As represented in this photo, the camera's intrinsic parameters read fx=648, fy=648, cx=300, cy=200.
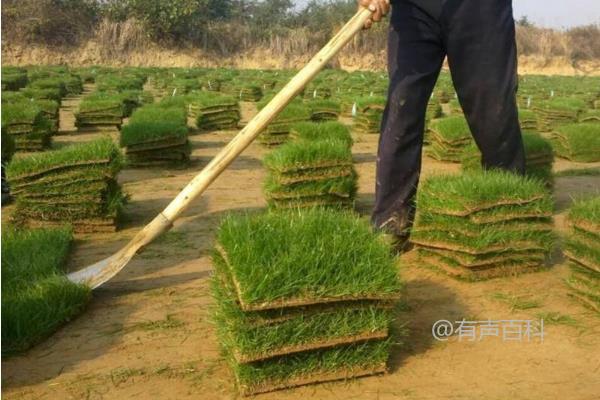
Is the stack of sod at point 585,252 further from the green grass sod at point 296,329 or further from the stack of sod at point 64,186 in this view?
the stack of sod at point 64,186

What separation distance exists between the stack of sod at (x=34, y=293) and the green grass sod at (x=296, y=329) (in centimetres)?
99

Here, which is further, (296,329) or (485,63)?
(485,63)

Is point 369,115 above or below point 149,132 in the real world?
above

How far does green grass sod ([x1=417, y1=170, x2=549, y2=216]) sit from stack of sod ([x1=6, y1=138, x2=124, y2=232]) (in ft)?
8.02

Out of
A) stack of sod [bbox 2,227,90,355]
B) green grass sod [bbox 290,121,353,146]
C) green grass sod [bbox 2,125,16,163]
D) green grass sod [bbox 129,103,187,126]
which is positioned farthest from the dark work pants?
green grass sod [bbox 129,103,187,126]

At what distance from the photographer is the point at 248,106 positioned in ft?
59.4

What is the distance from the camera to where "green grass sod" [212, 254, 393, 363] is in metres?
2.34

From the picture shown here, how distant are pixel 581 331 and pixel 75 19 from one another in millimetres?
46556

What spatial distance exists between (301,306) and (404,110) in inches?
75.1

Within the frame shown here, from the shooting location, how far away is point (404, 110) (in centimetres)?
393

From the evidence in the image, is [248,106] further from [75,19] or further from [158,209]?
[75,19]

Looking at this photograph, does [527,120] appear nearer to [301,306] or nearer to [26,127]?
[26,127]

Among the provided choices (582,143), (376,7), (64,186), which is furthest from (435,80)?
(582,143)

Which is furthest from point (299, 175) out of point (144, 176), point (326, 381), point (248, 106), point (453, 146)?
point (248, 106)
